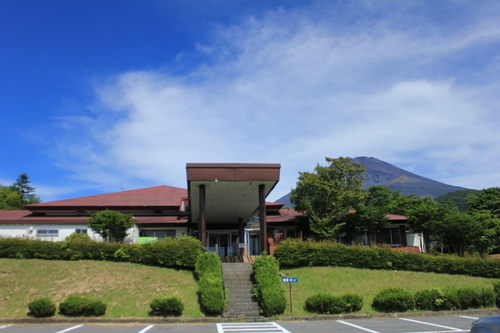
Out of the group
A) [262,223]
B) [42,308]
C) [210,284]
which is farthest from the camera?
[262,223]

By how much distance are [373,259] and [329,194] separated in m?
7.01

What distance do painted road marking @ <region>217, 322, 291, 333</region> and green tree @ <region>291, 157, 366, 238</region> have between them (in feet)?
43.2

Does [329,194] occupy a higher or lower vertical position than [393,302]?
higher

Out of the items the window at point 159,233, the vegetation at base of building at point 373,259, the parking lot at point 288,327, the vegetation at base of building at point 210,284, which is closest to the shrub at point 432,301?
the parking lot at point 288,327

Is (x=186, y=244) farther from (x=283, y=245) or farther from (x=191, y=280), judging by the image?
(x=283, y=245)

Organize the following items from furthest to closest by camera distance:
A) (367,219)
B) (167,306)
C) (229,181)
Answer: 1. (367,219)
2. (229,181)
3. (167,306)

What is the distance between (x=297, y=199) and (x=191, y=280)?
12.9 m

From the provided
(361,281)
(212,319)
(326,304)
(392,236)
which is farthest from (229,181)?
(392,236)

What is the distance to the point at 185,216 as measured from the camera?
1251 inches

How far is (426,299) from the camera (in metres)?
15.7

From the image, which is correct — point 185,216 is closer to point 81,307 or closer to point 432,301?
point 81,307

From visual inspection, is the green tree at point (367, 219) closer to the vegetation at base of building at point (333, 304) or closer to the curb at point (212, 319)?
the curb at point (212, 319)

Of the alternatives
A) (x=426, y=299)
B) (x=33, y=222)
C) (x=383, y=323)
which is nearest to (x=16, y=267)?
(x=33, y=222)

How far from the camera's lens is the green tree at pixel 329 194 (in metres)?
26.3
